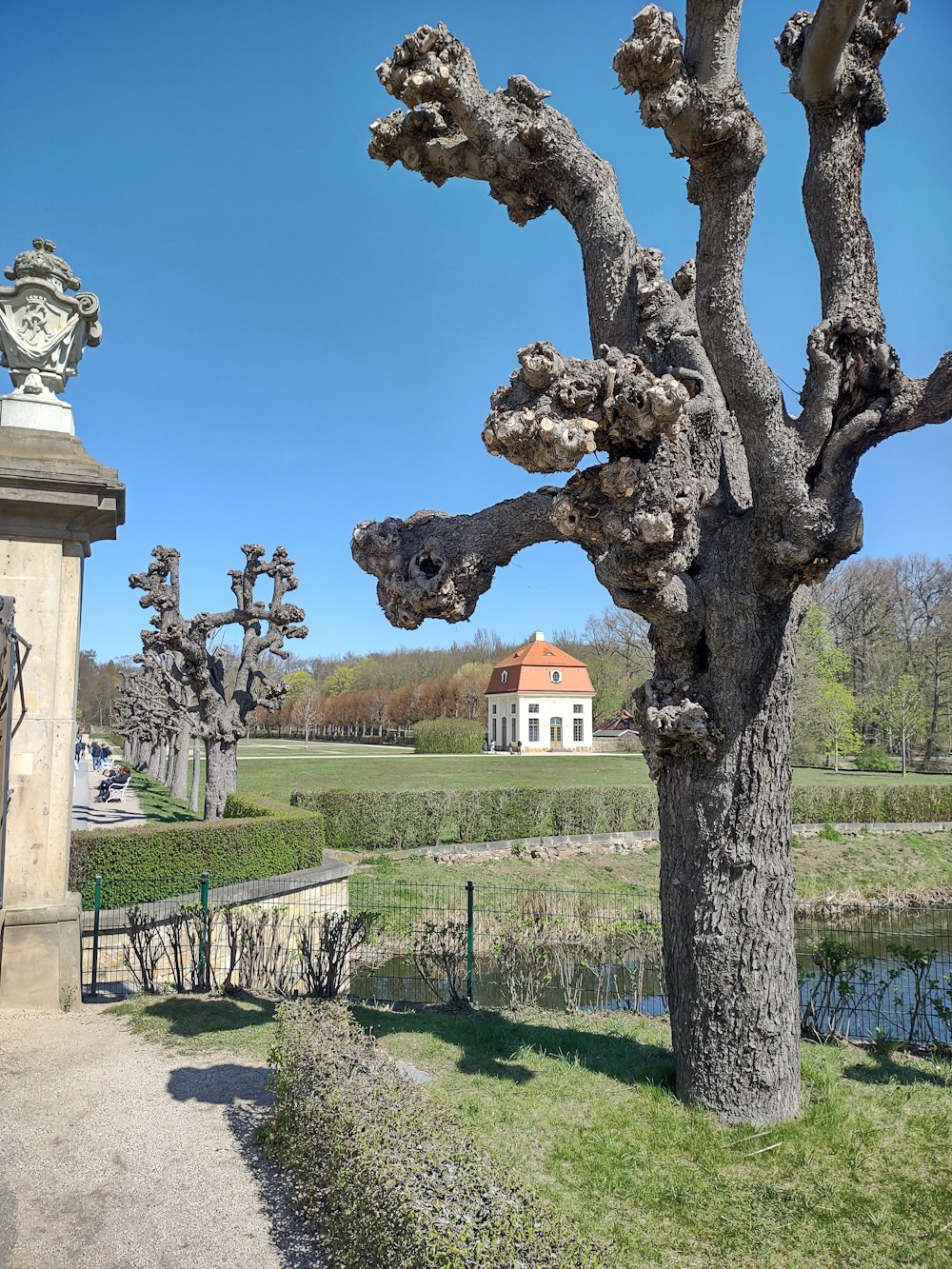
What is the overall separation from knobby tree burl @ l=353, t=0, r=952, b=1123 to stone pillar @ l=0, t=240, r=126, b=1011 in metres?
3.01

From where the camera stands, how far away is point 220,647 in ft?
61.3

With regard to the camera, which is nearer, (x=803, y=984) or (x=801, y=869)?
(x=803, y=984)

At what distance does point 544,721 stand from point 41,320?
1911 inches

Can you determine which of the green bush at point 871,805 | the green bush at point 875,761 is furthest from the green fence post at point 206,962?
the green bush at point 875,761

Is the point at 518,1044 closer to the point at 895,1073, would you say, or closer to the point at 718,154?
the point at 895,1073

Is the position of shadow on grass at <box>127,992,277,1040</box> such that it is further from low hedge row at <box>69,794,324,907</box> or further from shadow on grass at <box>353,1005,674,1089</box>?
low hedge row at <box>69,794,324,907</box>

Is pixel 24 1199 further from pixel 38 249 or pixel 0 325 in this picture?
pixel 38 249

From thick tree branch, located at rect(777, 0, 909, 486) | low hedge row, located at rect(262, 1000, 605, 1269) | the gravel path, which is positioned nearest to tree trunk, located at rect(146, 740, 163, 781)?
the gravel path

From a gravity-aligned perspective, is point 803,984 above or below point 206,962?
below

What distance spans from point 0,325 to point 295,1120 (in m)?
6.55

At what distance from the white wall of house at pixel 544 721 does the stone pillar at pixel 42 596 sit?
46.6 metres

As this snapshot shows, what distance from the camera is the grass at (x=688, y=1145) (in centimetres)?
356

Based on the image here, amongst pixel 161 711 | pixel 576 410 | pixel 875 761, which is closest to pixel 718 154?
pixel 576 410

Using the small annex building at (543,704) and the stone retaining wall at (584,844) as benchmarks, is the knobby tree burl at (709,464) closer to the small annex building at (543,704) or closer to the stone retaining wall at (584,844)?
the stone retaining wall at (584,844)
